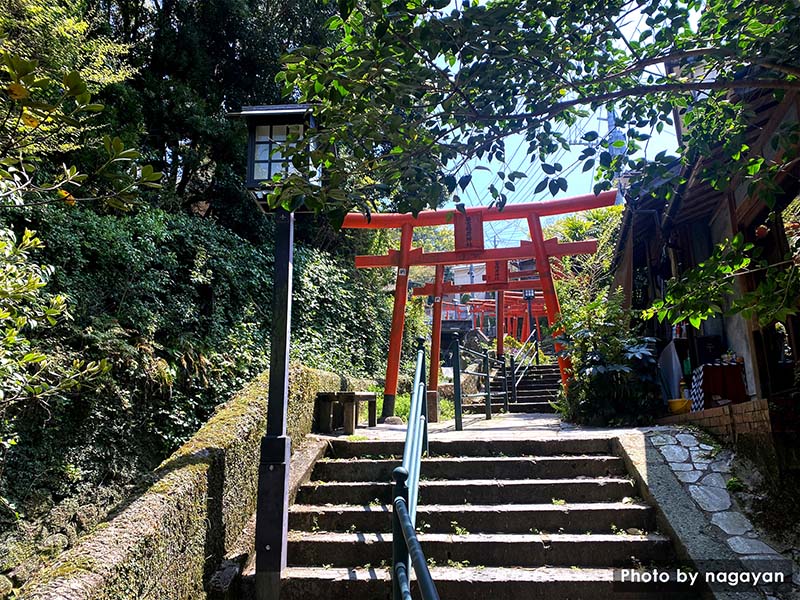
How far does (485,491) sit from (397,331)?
5269mm

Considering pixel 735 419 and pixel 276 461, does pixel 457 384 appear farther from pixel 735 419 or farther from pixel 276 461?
pixel 276 461

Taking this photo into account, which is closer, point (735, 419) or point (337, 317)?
point (735, 419)

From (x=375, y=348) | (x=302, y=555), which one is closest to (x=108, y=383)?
(x=302, y=555)

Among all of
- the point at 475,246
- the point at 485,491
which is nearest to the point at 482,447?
the point at 485,491

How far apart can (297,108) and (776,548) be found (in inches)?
163

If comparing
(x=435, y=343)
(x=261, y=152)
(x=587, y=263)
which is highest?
(x=587, y=263)

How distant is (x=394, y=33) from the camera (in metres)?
2.24

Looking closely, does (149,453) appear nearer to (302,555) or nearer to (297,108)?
(302,555)

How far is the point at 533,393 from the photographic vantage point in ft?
38.8

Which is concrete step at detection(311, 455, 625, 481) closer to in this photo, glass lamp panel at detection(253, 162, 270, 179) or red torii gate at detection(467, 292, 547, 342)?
glass lamp panel at detection(253, 162, 270, 179)

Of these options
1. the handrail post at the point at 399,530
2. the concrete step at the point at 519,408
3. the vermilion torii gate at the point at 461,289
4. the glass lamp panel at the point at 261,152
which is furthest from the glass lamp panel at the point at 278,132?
the concrete step at the point at 519,408

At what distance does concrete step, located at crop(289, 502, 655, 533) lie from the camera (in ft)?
12.4

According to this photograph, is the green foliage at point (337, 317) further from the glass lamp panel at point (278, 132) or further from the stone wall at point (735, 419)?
the stone wall at point (735, 419)

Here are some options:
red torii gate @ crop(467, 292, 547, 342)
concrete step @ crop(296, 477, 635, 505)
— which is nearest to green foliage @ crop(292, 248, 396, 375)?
concrete step @ crop(296, 477, 635, 505)
